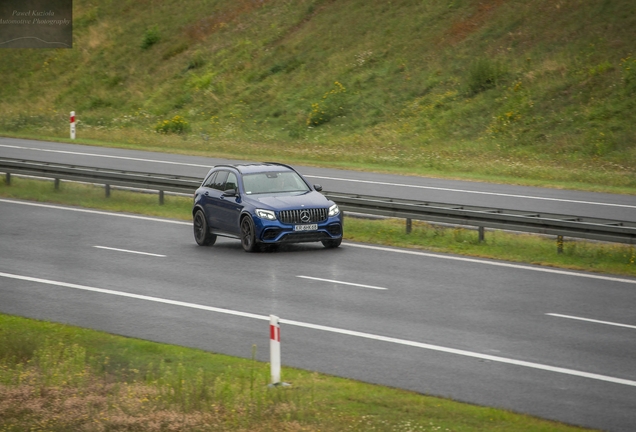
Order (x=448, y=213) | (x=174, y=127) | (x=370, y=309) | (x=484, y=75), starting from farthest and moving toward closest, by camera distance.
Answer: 1. (x=174, y=127)
2. (x=484, y=75)
3. (x=448, y=213)
4. (x=370, y=309)

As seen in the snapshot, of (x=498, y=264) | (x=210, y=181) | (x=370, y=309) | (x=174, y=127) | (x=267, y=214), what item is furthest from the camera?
(x=174, y=127)

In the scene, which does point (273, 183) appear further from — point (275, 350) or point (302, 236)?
point (275, 350)

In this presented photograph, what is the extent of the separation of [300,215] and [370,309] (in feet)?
18.1

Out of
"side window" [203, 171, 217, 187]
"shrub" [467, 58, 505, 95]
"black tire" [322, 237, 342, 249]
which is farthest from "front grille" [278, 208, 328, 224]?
"shrub" [467, 58, 505, 95]

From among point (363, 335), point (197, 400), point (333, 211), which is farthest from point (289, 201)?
point (197, 400)

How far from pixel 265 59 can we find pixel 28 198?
29164mm

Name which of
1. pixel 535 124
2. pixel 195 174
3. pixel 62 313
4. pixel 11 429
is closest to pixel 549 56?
pixel 535 124

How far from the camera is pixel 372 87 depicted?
48906mm

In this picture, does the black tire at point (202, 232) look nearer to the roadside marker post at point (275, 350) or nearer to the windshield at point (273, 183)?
the windshield at point (273, 183)

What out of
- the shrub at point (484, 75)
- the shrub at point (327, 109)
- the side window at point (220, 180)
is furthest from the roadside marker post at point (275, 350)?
the shrub at point (327, 109)

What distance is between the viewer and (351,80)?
1976 inches

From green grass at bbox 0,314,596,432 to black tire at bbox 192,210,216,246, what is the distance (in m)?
9.61

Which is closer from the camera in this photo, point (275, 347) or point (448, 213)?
point (275, 347)

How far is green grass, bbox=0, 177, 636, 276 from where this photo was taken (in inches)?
765
